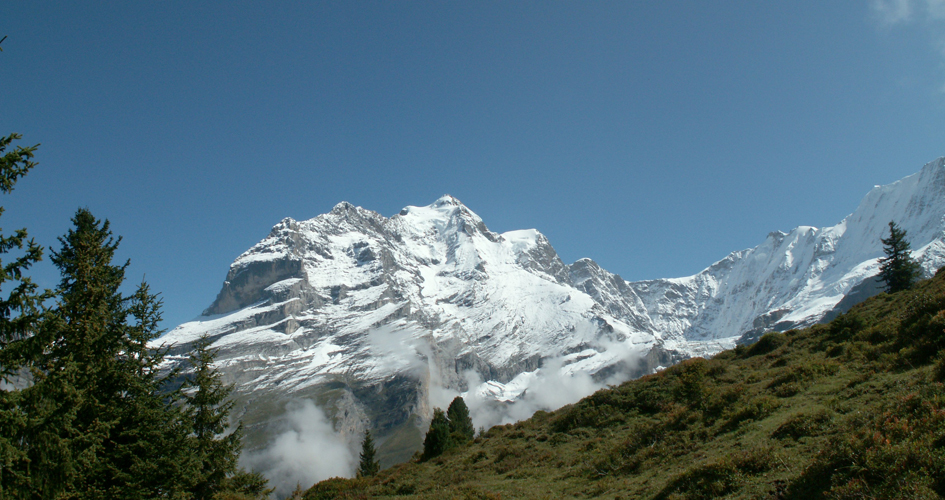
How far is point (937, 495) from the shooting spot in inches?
419

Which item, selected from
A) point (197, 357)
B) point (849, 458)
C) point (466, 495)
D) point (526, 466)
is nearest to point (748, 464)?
point (849, 458)

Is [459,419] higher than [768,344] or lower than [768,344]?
lower

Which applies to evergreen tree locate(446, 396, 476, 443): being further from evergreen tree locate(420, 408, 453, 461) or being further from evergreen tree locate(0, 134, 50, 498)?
evergreen tree locate(0, 134, 50, 498)

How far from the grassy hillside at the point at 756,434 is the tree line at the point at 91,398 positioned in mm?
9940

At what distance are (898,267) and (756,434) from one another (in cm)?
5364

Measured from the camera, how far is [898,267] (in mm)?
58094

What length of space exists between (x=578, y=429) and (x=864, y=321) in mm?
21401

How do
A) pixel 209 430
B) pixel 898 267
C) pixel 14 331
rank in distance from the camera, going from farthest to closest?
pixel 898 267 → pixel 209 430 → pixel 14 331

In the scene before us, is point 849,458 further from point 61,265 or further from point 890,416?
point 61,265

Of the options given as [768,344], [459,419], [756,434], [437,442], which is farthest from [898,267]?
[459,419]

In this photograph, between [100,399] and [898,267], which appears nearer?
[100,399]

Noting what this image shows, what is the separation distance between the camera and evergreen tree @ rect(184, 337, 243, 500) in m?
30.0

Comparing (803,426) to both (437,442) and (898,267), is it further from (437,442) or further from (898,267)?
(898,267)

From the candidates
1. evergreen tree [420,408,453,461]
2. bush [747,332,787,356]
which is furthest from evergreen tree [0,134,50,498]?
bush [747,332,787,356]
